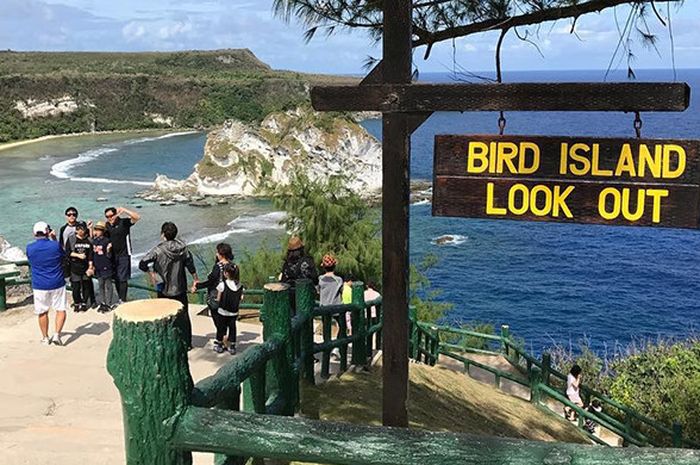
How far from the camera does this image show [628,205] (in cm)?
352

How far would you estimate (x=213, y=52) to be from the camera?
196 m

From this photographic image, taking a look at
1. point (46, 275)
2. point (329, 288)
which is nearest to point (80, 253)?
point (46, 275)

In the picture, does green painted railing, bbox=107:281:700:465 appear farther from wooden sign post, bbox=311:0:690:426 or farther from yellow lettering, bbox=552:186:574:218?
wooden sign post, bbox=311:0:690:426

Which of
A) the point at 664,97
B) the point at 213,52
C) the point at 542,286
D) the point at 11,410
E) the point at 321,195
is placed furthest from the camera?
the point at 213,52

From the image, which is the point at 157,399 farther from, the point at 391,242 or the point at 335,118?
the point at 335,118

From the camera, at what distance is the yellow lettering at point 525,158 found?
12.0ft

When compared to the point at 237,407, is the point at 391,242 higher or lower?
higher

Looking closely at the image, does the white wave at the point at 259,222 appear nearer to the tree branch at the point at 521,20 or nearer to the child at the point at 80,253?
the child at the point at 80,253

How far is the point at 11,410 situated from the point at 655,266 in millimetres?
39185

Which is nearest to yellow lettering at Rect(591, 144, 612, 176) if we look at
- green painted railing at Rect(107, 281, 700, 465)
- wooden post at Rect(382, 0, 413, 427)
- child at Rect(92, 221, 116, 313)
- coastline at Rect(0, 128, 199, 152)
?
wooden post at Rect(382, 0, 413, 427)

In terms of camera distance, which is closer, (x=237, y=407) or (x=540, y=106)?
(x=237, y=407)

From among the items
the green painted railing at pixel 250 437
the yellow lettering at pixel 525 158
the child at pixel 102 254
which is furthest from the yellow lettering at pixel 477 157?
the child at pixel 102 254

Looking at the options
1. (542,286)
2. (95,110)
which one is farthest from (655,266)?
(95,110)

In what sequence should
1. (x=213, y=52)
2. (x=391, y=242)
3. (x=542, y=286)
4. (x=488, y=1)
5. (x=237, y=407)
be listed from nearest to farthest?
(x=237, y=407), (x=391, y=242), (x=488, y=1), (x=542, y=286), (x=213, y=52)
